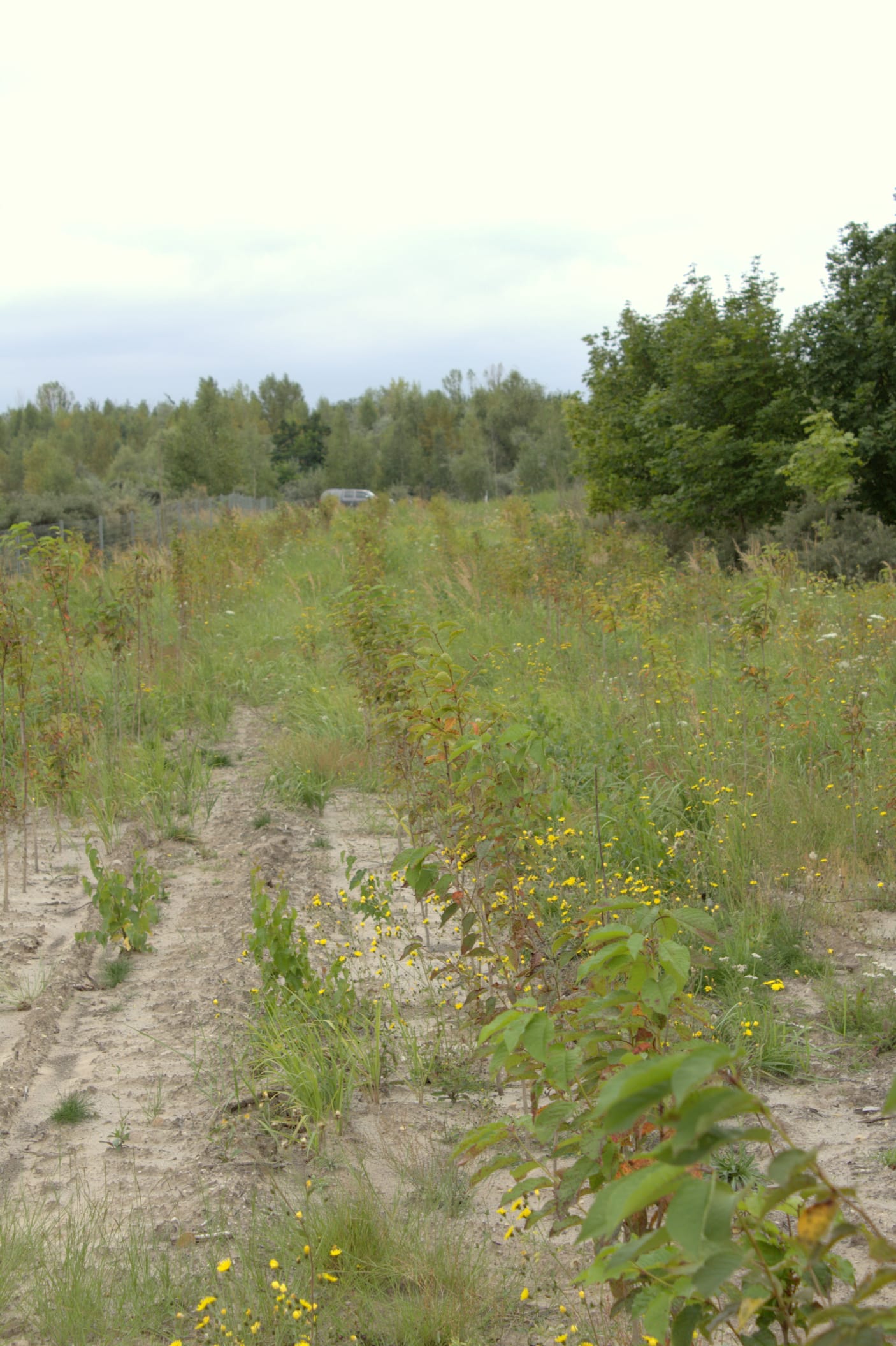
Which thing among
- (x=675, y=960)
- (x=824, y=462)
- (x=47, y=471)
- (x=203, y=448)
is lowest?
(x=675, y=960)

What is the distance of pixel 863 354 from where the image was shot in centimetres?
1472

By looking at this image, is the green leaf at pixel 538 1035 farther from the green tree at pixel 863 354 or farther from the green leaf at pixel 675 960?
the green tree at pixel 863 354

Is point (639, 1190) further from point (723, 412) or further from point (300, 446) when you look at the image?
point (300, 446)

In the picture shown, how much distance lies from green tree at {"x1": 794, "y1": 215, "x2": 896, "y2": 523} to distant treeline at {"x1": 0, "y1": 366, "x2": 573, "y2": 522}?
1007 cm

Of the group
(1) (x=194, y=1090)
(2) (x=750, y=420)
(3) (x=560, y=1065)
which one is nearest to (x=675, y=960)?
(3) (x=560, y=1065)

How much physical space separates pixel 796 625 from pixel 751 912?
346cm

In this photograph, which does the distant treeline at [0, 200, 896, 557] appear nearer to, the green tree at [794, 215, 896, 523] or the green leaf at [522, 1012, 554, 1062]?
the green tree at [794, 215, 896, 523]

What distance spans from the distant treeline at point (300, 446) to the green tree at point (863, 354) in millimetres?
10071

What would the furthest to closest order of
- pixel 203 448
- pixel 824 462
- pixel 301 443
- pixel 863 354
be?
1. pixel 301 443
2. pixel 203 448
3. pixel 863 354
4. pixel 824 462

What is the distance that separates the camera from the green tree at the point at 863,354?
14.3 meters

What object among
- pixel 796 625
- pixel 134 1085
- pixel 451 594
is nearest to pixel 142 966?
pixel 134 1085

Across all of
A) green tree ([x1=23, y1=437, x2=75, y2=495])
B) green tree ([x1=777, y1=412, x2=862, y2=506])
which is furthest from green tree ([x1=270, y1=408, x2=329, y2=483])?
green tree ([x1=777, y1=412, x2=862, y2=506])

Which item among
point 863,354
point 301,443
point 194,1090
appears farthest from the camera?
point 301,443

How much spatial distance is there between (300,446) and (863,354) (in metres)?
52.0
